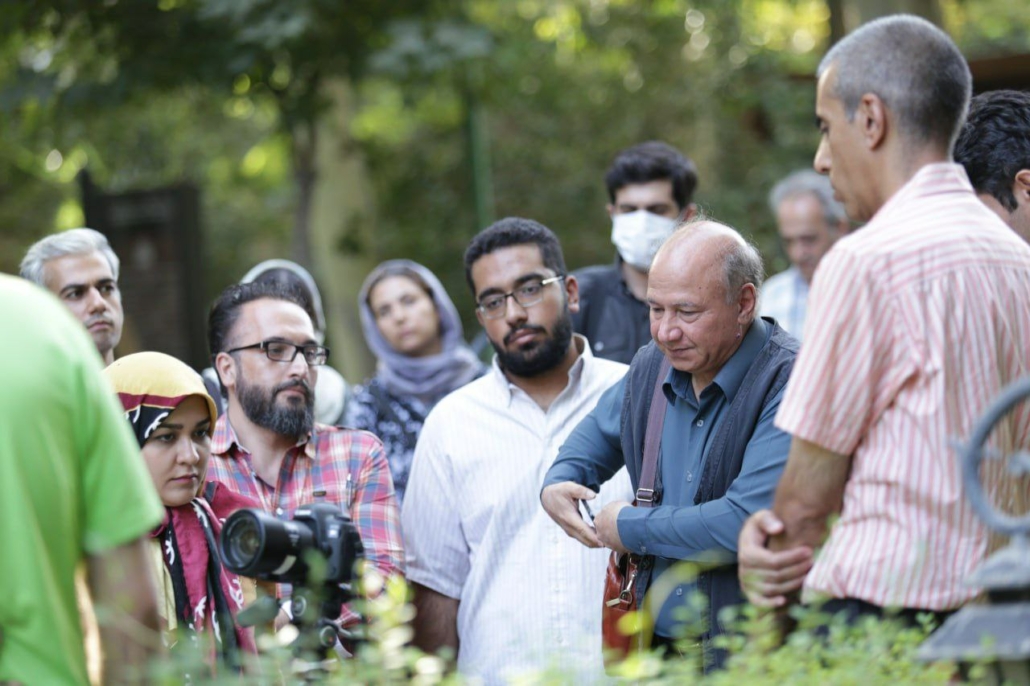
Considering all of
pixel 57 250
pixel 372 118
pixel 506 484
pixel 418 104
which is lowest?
pixel 506 484

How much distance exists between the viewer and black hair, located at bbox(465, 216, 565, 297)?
16.8ft

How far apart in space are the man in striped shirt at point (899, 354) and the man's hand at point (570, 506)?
3.22ft

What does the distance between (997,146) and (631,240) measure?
92.4 inches

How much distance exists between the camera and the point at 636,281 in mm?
5910

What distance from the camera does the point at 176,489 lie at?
12.9 ft

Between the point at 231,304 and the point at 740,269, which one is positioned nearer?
the point at 740,269

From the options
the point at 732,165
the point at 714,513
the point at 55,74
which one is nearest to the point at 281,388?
the point at 714,513

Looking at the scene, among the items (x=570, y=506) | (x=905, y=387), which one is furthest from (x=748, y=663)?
(x=570, y=506)

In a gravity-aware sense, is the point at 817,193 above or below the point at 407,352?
above

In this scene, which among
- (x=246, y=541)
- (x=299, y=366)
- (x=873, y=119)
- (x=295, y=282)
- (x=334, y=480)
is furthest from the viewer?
(x=295, y=282)

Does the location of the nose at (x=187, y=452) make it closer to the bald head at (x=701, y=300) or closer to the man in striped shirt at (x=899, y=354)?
the bald head at (x=701, y=300)

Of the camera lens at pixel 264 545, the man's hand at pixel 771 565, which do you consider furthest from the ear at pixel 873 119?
the camera lens at pixel 264 545

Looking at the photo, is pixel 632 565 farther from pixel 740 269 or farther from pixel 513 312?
pixel 513 312

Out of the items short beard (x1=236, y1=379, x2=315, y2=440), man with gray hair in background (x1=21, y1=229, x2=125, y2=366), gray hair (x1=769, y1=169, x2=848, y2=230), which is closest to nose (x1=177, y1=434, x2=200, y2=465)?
short beard (x1=236, y1=379, x2=315, y2=440)
